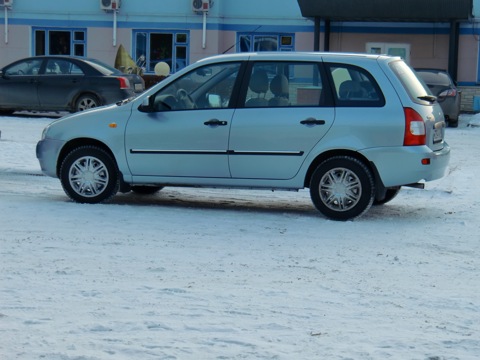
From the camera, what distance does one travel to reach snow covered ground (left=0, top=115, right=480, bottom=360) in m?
6.08

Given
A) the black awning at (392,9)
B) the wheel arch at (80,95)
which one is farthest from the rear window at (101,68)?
the black awning at (392,9)

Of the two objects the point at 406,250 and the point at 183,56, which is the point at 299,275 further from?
the point at 183,56

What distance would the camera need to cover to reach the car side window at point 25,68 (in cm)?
A: 2478

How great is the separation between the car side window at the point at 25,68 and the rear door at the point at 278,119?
47.3 feet

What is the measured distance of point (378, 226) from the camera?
10461mm

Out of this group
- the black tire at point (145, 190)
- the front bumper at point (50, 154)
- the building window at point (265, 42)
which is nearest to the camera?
the front bumper at point (50, 154)

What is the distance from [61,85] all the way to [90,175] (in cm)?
1308

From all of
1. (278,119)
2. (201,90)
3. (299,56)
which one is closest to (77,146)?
(201,90)

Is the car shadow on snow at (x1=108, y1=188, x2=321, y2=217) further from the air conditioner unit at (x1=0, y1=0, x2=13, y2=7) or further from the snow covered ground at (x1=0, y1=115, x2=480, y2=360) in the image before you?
the air conditioner unit at (x1=0, y1=0, x2=13, y2=7)

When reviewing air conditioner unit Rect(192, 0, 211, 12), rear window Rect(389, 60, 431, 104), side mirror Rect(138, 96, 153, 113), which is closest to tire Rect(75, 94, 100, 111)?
air conditioner unit Rect(192, 0, 211, 12)

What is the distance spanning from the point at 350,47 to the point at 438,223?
23.8 meters

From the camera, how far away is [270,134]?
10.9 metres

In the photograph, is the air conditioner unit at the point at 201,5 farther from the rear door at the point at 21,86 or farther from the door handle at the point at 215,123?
the door handle at the point at 215,123

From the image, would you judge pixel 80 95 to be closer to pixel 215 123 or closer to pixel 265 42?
pixel 265 42
